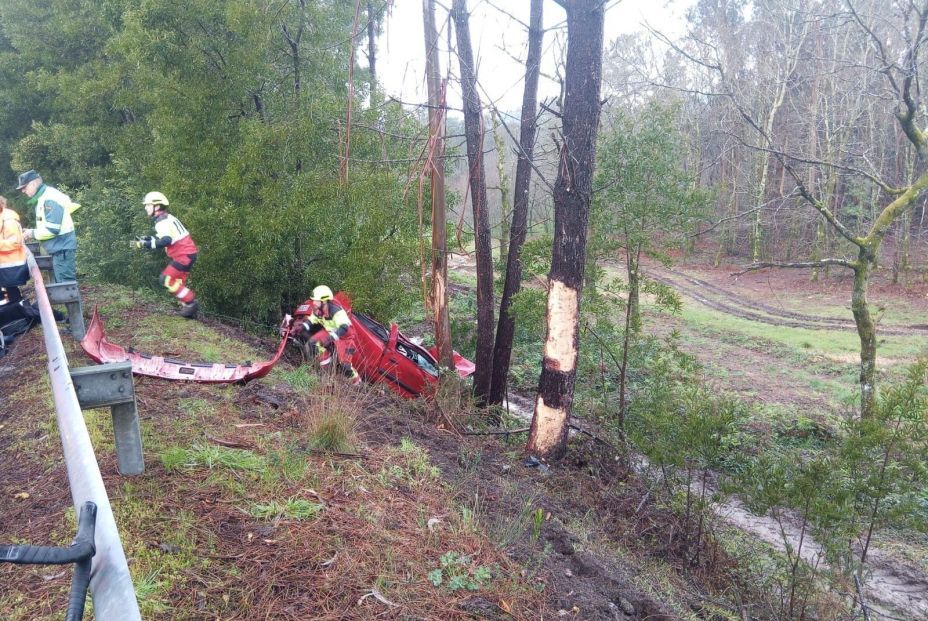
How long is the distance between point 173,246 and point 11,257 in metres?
2.63

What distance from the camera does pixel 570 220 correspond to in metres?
7.08

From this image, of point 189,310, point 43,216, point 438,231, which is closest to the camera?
point 43,216

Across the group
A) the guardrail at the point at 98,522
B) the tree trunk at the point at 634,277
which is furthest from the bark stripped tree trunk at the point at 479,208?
the guardrail at the point at 98,522

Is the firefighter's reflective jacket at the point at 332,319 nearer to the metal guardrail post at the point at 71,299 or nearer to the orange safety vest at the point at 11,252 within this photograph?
the metal guardrail post at the point at 71,299

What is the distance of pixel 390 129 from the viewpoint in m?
9.88

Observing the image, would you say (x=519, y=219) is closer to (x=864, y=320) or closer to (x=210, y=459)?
(x=864, y=320)

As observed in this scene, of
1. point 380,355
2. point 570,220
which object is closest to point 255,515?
point 570,220

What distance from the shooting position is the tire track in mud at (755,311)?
22.8m

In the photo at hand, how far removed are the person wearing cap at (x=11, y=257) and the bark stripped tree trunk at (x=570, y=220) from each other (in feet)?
20.2

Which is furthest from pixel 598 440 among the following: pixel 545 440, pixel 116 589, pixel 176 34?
pixel 176 34

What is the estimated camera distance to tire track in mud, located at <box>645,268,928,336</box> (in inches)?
897

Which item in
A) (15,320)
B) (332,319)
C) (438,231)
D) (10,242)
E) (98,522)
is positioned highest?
(438,231)

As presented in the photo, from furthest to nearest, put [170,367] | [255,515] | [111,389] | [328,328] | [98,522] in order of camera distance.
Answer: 1. [328,328]
2. [170,367]
3. [255,515]
4. [111,389]
5. [98,522]

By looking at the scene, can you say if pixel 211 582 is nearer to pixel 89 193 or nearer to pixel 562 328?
pixel 562 328
